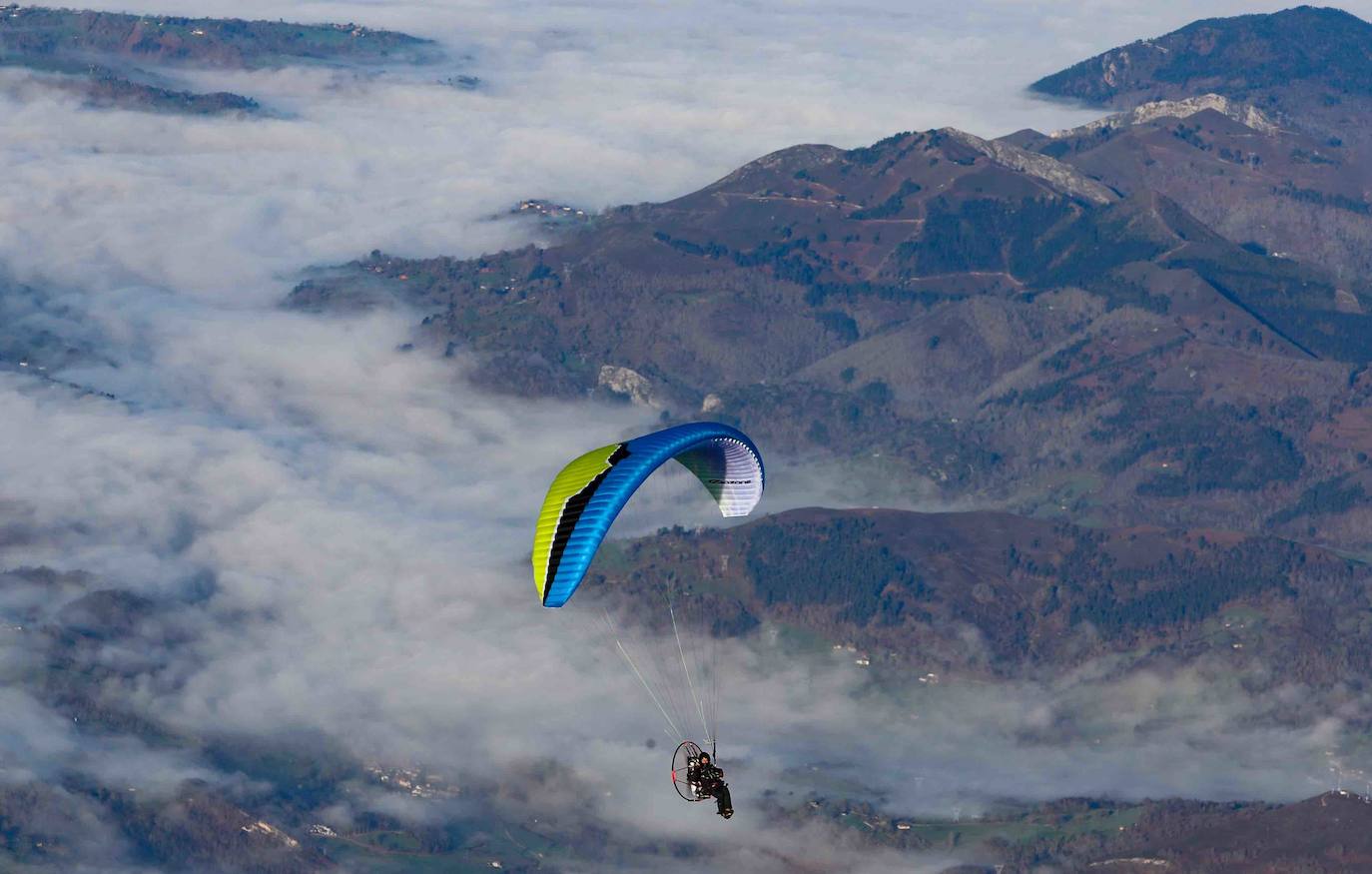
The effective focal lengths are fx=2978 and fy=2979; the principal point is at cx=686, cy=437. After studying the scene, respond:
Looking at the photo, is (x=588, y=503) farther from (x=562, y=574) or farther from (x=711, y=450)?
(x=711, y=450)

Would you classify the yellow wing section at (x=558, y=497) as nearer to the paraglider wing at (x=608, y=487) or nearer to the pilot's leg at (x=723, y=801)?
the paraglider wing at (x=608, y=487)

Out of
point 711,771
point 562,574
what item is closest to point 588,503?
point 562,574

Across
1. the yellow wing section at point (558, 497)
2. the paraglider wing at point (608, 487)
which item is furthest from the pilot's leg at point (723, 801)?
the yellow wing section at point (558, 497)

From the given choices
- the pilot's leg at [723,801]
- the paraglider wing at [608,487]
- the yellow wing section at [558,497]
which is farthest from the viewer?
the pilot's leg at [723,801]

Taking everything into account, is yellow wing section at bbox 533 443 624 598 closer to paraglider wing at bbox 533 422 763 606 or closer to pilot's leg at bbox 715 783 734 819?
paraglider wing at bbox 533 422 763 606

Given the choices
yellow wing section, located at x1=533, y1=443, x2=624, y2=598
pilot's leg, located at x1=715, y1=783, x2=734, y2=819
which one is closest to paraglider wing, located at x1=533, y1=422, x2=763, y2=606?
yellow wing section, located at x1=533, y1=443, x2=624, y2=598

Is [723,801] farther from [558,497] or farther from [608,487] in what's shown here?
[558,497]

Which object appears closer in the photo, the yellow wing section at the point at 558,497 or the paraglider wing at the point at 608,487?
the paraglider wing at the point at 608,487

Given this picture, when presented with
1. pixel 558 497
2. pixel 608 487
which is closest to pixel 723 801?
pixel 608 487
